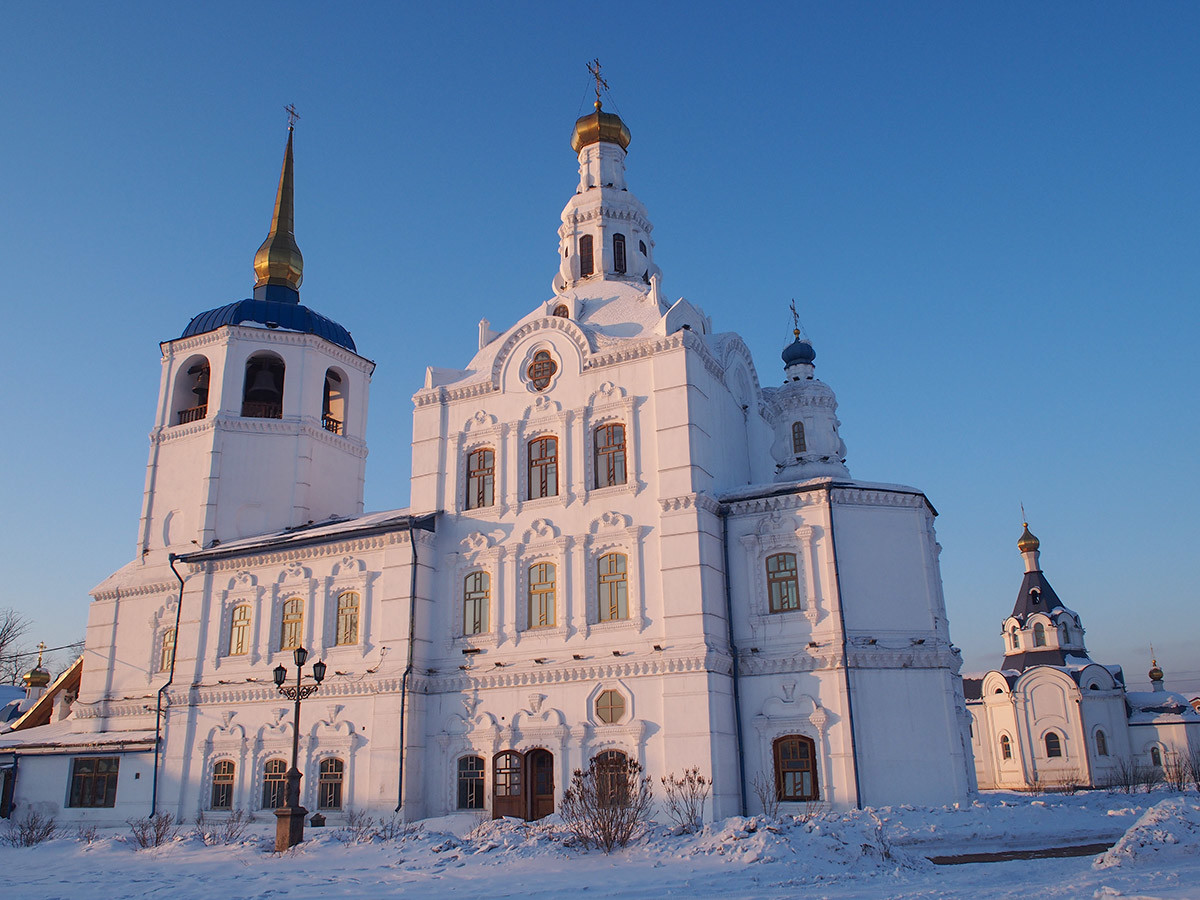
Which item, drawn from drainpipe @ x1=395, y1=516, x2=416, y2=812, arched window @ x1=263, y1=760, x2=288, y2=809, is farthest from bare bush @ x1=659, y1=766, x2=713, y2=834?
arched window @ x1=263, y1=760, x2=288, y2=809

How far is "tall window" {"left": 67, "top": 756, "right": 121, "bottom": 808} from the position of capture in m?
25.2

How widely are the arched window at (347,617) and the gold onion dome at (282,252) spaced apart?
1298 cm

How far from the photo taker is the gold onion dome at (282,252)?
106 ft

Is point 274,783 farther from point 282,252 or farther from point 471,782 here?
point 282,252

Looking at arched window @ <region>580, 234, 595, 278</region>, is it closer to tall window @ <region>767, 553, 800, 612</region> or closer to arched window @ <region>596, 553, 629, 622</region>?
arched window @ <region>596, 553, 629, 622</region>

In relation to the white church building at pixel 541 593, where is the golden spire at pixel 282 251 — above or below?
above

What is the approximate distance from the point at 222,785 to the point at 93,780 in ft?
14.0

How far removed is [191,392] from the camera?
30688mm

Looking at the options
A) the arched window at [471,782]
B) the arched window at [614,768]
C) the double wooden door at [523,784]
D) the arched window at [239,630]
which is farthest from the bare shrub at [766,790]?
the arched window at [239,630]

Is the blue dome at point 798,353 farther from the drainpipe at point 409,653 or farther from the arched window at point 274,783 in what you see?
the arched window at point 274,783

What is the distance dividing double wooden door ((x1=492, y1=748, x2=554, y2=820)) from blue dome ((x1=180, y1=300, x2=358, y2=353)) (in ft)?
49.5

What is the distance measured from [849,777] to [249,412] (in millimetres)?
20219

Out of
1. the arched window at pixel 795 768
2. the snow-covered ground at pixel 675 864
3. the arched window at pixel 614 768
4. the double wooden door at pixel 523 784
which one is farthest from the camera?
the double wooden door at pixel 523 784

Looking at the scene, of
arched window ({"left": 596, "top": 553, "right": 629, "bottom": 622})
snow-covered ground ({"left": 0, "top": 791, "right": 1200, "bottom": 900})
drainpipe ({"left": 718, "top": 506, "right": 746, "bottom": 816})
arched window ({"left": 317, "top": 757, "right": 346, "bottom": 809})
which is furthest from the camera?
arched window ({"left": 317, "top": 757, "right": 346, "bottom": 809})
